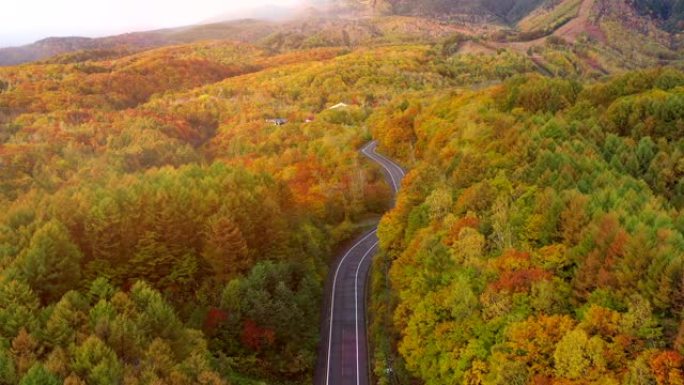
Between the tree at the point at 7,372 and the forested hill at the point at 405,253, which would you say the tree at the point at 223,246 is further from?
the tree at the point at 7,372

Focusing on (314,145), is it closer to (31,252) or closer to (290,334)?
(290,334)

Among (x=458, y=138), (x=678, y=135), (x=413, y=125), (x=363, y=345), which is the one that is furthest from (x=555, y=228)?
(x=413, y=125)

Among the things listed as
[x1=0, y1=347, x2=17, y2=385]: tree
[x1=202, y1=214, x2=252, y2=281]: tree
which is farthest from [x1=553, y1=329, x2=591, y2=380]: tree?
[x1=202, y1=214, x2=252, y2=281]: tree

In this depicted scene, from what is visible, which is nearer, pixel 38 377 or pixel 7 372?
pixel 38 377

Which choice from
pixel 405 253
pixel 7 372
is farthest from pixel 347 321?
pixel 7 372

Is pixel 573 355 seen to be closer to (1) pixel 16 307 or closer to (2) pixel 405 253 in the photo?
(2) pixel 405 253
